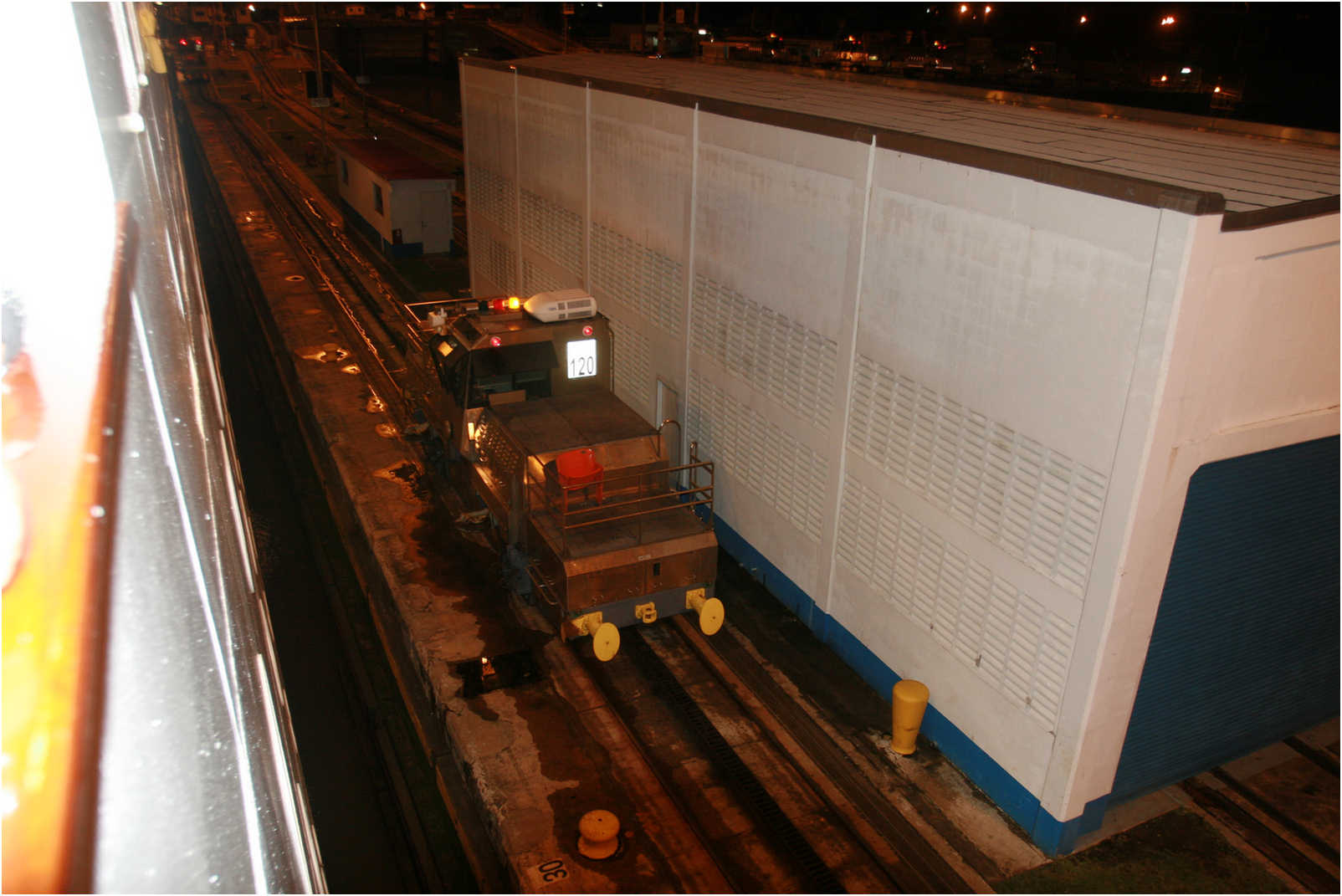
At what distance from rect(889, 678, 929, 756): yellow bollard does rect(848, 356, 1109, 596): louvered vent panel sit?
1840mm

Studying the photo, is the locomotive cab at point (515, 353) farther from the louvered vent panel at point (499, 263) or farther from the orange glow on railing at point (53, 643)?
the orange glow on railing at point (53, 643)

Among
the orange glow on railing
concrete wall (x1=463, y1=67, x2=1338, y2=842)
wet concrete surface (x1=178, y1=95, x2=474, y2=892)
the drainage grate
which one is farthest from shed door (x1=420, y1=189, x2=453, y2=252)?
the orange glow on railing

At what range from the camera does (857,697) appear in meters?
10.5

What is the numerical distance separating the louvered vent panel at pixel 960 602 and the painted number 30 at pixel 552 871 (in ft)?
13.6

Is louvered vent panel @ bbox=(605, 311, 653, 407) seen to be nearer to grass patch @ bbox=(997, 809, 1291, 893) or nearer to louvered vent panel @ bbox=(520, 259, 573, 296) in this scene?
louvered vent panel @ bbox=(520, 259, 573, 296)

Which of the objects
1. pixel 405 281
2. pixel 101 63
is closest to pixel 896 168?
pixel 101 63

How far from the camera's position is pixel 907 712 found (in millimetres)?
9367

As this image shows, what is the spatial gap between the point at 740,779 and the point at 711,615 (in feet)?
7.24

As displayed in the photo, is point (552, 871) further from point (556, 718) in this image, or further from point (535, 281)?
point (535, 281)

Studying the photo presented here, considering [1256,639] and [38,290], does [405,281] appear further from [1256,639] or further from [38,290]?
[38,290]

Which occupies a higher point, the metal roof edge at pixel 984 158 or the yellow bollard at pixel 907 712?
the metal roof edge at pixel 984 158

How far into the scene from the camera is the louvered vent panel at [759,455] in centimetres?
1120

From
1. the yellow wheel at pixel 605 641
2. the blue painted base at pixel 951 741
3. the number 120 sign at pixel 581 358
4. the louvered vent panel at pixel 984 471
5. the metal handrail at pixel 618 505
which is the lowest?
the blue painted base at pixel 951 741

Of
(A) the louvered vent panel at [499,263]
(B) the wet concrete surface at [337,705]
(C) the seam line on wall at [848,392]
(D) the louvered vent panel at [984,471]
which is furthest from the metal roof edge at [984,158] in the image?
(B) the wet concrete surface at [337,705]
